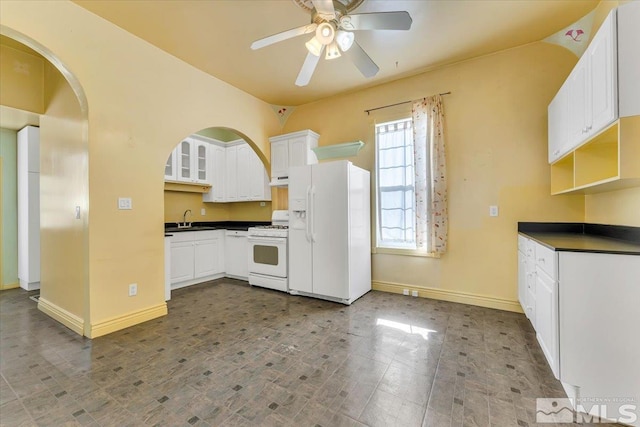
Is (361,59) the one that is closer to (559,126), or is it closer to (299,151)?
(559,126)

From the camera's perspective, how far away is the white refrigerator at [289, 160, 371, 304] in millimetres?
3318

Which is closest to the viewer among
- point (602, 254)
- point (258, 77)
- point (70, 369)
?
point (602, 254)

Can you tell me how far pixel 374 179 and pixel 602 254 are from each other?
2.66m

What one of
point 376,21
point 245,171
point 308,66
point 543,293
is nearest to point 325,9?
point 376,21

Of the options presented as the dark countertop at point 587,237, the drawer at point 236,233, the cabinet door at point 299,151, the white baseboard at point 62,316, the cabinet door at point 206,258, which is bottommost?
the white baseboard at point 62,316

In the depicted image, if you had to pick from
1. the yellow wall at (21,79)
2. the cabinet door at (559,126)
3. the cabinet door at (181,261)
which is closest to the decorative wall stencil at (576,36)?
the cabinet door at (559,126)

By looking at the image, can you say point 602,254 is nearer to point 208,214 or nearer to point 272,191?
point 272,191

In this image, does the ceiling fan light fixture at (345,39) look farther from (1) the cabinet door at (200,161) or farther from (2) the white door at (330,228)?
(1) the cabinet door at (200,161)

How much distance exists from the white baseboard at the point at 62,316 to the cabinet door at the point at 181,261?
1.25 meters

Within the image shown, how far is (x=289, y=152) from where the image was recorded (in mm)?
4367

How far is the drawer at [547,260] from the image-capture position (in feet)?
5.41

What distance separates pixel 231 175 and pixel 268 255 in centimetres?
215

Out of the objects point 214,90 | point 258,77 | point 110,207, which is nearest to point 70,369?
point 110,207

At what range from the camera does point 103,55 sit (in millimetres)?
2543
